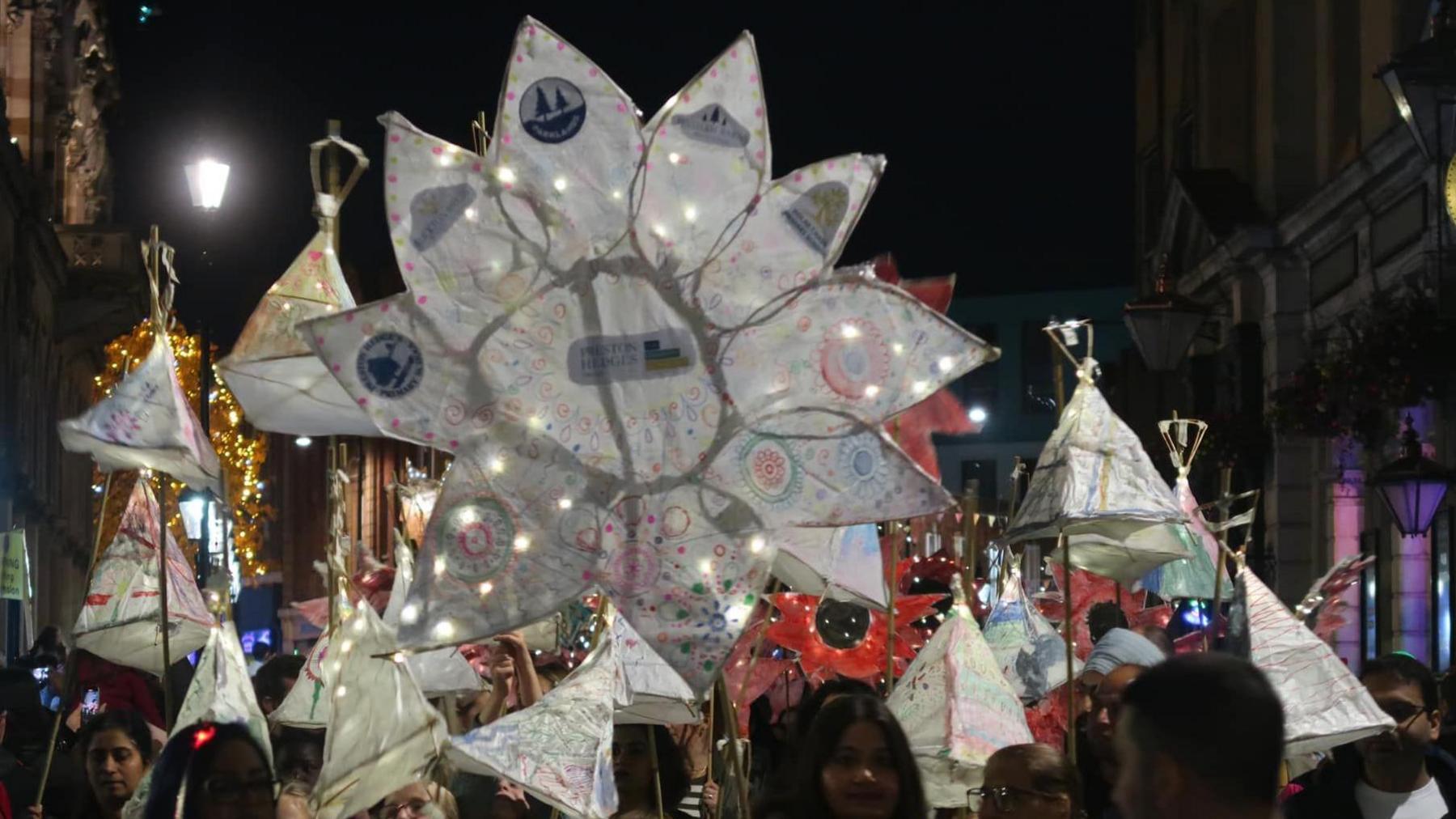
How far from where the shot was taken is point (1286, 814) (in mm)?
7648

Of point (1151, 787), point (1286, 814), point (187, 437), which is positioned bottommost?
point (1286, 814)

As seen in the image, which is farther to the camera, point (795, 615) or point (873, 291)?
point (795, 615)

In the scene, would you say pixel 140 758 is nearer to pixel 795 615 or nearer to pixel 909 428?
pixel 909 428

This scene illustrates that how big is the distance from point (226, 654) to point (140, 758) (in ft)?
1.64

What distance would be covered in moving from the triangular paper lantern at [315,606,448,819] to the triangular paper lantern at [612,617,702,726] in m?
0.74

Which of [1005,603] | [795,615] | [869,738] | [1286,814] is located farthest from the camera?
[795,615]

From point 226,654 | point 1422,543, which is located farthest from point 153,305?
point 1422,543

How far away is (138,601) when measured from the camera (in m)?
9.90

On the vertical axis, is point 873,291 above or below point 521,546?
above

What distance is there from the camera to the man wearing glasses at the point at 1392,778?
7504 mm

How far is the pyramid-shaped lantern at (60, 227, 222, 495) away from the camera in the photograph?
828cm

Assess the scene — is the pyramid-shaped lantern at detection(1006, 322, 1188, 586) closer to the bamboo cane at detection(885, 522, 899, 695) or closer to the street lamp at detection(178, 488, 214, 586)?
the bamboo cane at detection(885, 522, 899, 695)

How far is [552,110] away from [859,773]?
187 cm

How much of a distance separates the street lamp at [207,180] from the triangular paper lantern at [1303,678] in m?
12.0
